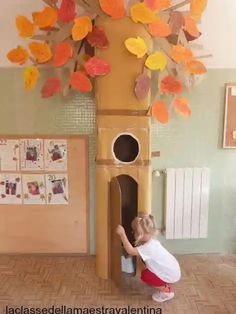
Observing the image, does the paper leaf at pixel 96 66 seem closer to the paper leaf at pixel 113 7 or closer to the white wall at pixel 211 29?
the paper leaf at pixel 113 7

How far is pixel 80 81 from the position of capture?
236cm

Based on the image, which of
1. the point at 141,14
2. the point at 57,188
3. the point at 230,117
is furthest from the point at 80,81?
the point at 230,117

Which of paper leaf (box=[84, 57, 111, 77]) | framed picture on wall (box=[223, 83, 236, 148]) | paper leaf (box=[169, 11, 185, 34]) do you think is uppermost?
paper leaf (box=[169, 11, 185, 34])

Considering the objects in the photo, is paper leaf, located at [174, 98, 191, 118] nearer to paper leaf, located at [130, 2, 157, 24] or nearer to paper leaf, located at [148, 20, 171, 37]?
paper leaf, located at [148, 20, 171, 37]

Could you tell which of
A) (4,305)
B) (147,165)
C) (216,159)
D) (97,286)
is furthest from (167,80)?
(4,305)

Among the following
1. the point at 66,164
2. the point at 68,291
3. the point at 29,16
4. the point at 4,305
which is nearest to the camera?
the point at 4,305

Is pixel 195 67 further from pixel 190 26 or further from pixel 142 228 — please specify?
pixel 142 228

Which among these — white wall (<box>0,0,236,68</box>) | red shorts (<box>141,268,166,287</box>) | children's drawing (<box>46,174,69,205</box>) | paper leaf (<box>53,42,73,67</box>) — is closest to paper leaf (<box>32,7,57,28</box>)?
paper leaf (<box>53,42,73,67</box>)

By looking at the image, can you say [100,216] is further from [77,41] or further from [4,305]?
[77,41]

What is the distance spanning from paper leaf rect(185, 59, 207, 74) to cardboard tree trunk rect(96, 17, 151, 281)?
1.08 ft

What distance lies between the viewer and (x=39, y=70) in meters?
2.66

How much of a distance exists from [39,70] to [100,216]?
1145 millimetres

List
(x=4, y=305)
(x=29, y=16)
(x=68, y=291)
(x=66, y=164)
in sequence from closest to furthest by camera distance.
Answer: (x=4, y=305), (x=68, y=291), (x=29, y=16), (x=66, y=164)

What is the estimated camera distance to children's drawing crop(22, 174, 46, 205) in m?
2.81
